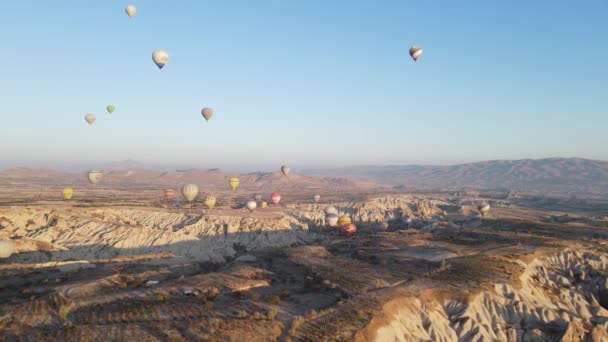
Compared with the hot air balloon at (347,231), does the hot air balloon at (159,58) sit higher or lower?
higher

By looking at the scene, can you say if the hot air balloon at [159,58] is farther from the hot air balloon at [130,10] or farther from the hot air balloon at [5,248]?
the hot air balloon at [5,248]

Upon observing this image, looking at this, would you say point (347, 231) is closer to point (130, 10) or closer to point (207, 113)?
point (207, 113)

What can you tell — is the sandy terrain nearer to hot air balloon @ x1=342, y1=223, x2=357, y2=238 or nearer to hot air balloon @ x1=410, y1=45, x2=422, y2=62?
hot air balloon @ x1=342, y1=223, x2=357, y2=238

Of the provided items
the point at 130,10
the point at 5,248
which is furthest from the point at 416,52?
the point at 5,248

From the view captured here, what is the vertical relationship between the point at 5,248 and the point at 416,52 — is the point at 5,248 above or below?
below

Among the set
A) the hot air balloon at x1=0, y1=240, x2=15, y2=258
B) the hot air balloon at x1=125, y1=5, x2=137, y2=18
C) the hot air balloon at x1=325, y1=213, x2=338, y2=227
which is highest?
the hot air balloon at x1=125, y1=5, x2=137, y2=18

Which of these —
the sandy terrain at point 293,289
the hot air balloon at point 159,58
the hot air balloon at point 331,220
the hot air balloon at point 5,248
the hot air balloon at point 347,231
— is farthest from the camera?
the hot air balloon at point 331,220

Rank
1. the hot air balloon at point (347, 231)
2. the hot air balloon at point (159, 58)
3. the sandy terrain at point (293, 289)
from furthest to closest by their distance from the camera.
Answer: the hot air balloon at point (347, 231)
the hot air balloon at point (159, 58)
the sandy terrain at point (293, 289)

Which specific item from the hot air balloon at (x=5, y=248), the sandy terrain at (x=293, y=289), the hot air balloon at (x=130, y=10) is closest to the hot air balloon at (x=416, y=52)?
the sandy terrain at (x=293, y=289)

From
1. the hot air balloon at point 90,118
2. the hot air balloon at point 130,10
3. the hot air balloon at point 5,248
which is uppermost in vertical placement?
the hot air balloon at point 130,10

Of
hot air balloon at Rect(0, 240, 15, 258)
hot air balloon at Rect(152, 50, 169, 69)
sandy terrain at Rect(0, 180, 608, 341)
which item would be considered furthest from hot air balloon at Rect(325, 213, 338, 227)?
hot air balloon at Rect(0, 240, 15, 258)

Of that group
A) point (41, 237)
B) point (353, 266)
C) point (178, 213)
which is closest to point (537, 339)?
point (353, 266)

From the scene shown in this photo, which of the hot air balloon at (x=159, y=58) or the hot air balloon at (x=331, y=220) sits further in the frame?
the hot air balloon at (x=331, y=220)

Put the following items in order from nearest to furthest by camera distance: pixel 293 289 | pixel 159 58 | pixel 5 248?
pixel 293 289
pixel 5 248
pixel 159 58
